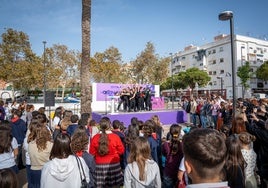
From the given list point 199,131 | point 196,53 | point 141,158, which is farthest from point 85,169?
point 196,53

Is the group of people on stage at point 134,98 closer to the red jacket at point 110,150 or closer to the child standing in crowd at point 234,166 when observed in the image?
the red jacket at point 110,150

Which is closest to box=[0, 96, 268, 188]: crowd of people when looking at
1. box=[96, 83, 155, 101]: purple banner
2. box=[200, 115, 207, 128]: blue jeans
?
box=[200, 115, 207, 128]: blue jeans

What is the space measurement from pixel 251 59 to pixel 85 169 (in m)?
58.7

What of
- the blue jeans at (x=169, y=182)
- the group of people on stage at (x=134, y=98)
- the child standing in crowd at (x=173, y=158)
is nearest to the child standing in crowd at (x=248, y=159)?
the child standing in crowd at (x=173, y=158)

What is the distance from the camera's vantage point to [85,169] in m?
2.86

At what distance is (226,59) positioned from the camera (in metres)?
52.5

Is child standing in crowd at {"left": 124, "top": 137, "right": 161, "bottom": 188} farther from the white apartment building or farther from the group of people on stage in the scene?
the white apartment building

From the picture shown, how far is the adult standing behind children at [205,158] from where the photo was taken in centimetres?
150

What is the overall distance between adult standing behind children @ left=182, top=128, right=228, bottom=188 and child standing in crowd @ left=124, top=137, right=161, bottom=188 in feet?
5.34

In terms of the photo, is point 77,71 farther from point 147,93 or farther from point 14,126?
point 14,126

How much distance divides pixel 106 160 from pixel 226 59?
54.4m

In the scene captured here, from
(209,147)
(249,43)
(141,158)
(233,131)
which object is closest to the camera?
(209,147)

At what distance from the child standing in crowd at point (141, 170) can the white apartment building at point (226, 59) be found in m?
48.7

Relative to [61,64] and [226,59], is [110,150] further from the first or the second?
[226,59]
